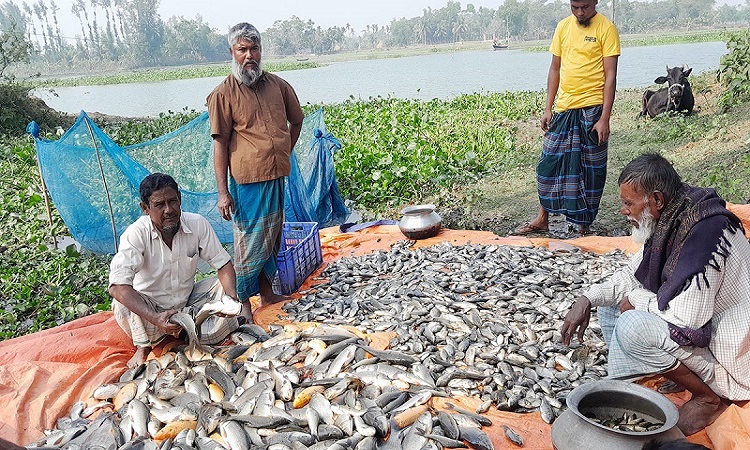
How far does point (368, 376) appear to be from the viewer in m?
2.78

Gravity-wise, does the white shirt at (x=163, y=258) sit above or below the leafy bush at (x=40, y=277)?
above

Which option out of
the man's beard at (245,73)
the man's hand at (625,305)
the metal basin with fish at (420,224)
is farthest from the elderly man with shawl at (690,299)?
the metal basin with fish at (420,224)

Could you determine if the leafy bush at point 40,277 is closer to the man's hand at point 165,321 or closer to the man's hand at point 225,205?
the man's hand at point 225,205

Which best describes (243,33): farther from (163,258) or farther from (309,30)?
(309,30)

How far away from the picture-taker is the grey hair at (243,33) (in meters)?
3.69

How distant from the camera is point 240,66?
3.73 meters

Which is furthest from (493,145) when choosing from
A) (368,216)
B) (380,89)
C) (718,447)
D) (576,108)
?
(380,89)

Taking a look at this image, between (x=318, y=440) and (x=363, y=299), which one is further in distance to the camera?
(x=363, y=299)

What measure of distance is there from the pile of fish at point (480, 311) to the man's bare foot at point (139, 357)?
963 mm

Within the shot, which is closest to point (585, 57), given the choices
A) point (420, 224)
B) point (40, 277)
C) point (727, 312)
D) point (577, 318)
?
point (420, 224)

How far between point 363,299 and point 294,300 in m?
0.56

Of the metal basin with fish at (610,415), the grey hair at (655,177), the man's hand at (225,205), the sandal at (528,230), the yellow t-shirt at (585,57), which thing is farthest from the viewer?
the sandal at (528,230)

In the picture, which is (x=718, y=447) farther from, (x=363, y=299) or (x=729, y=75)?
(x=729, y=75)

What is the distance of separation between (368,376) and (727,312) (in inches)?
60.7
